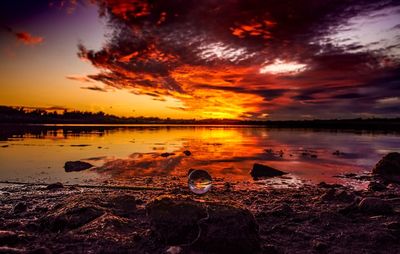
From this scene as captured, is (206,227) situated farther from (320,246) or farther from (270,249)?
(320,246)

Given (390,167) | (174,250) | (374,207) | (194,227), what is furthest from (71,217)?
(390,167)

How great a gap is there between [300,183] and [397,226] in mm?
6109

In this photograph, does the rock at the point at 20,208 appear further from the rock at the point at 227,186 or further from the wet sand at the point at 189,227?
the rock at the point at 227,186

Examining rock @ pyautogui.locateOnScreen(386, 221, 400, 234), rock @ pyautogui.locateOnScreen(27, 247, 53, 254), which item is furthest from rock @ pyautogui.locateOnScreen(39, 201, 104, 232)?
rock @ pyautogui.locateOnScreen(386, 221, 400, 234)

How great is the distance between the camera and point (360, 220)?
254 inches

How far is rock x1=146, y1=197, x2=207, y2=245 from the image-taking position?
16.7 feet

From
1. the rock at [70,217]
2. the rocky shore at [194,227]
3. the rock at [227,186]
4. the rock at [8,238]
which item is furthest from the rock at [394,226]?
the rock at [8,238]

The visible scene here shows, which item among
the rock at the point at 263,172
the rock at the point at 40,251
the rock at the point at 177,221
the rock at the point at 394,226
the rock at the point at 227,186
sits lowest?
the rock at the point at 227,186

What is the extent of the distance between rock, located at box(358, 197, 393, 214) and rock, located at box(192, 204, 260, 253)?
3231mm

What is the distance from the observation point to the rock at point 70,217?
5871 mm

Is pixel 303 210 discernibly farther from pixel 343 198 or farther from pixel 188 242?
pixel 188 242

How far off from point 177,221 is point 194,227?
0.99 ft

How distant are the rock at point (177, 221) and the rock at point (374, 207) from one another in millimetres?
4004

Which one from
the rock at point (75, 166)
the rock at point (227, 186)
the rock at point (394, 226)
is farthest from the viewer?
the rock at point (75, 166)
